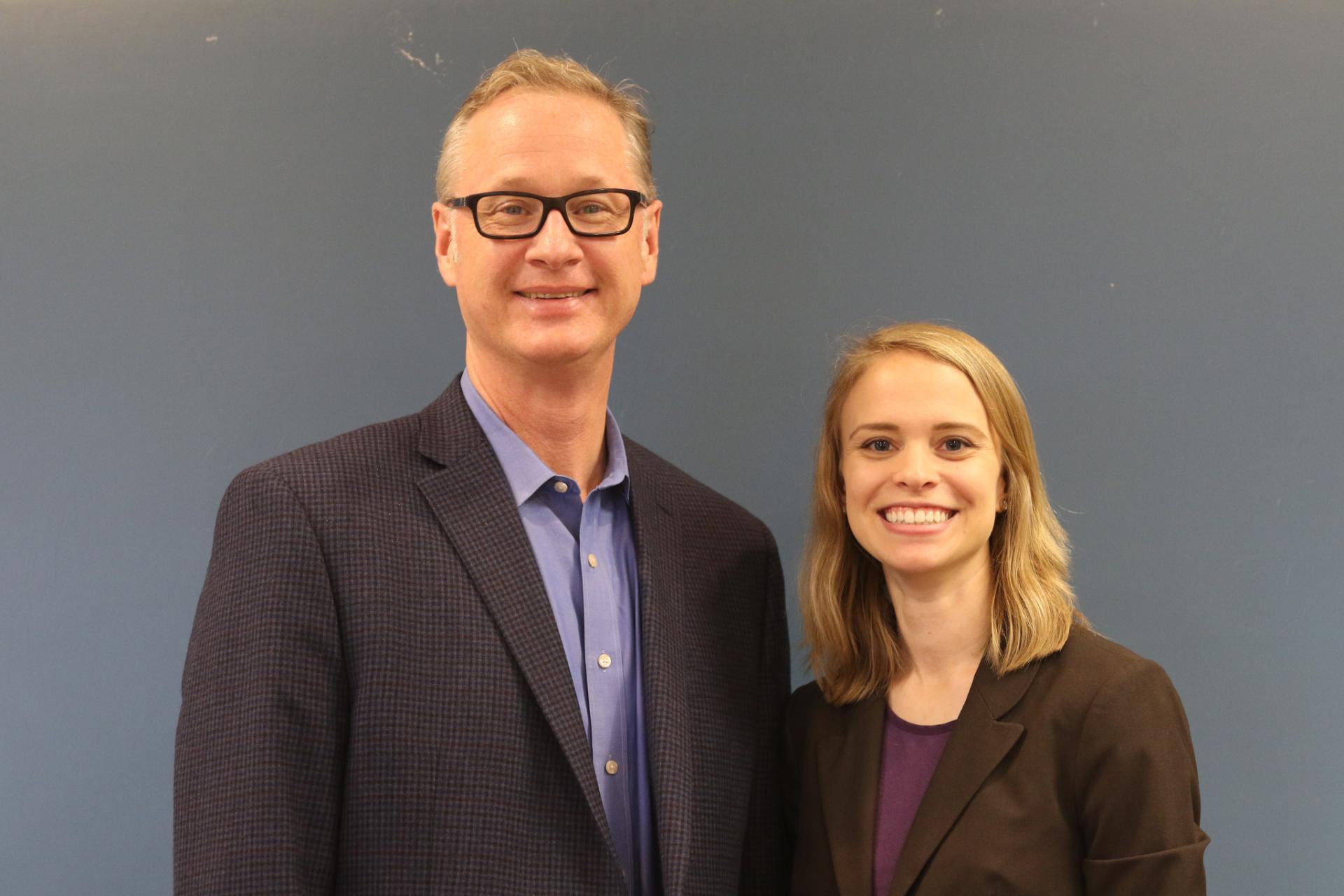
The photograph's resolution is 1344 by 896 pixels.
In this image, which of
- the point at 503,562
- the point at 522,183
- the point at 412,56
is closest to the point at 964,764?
the point at 503,562

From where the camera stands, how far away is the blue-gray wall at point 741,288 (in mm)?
2080

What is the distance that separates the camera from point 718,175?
7.20ft

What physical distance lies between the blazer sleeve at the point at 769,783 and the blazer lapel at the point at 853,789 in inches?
3.9

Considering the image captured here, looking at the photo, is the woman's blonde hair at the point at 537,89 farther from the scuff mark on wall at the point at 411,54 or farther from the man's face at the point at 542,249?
the scuff mark on wall at the point at 411,54

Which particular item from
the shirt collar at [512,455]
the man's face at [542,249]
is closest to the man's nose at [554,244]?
the man's face at [542,249]

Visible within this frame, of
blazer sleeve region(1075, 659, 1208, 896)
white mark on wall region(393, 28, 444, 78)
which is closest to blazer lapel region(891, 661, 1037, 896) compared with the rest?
blazer sleeve region(1075, 659, 1208, 896)

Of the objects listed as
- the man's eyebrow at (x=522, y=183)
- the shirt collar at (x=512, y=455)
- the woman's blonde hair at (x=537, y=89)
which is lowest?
the shirt collar at (x=512, y=455)

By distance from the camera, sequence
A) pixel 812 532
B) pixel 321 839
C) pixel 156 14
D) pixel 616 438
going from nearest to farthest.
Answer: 1. pixel 321 839
2. pixel 616 438
3. pixel 812 532
4. pixel 156 14

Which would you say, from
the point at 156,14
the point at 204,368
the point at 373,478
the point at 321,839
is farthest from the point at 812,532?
the point at 156,14

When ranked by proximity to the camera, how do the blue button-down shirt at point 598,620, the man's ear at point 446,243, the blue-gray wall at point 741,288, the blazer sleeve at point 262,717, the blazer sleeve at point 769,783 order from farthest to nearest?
the blue-gray wall at point 741,288 < the blazer sleeve at point 769,783 < the man's ear at point 446,243 < the blue button-down shirt at point 598,620 < the blazer sleeve at point 262,717

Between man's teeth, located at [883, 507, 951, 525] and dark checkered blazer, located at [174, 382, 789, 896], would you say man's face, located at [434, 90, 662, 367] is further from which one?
man's teeth, located at [883, 507, 951, 525]

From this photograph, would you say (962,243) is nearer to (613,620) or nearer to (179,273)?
(613,620)

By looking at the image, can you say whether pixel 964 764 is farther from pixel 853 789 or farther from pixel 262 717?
pixel 262 717

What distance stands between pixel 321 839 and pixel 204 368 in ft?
3.27
